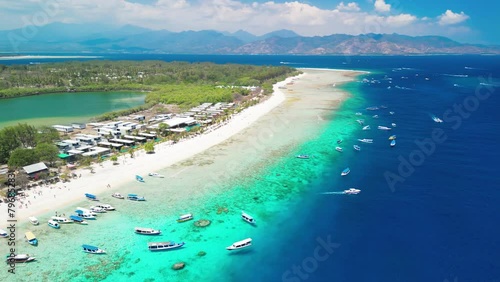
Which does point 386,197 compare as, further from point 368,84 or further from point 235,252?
point 368,84

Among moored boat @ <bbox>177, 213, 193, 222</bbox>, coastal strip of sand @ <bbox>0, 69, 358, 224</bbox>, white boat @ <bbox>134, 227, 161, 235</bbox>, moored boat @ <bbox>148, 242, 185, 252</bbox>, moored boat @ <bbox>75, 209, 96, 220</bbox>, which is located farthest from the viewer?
coastal strip of sand @ <bbox>0, 69, 358, 224</bbox>

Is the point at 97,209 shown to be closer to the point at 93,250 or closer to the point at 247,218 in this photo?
the point at 93,250

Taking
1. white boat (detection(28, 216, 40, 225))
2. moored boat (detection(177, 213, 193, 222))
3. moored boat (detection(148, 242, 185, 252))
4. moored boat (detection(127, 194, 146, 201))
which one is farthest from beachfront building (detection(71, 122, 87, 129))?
moored boat (detection(148, 242, 185, 252))

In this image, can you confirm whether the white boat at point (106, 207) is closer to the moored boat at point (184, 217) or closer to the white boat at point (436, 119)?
the moored boat at point (184, 217)

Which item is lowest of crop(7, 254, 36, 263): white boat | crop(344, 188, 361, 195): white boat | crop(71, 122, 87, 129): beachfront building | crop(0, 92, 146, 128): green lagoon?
crop(7, 254, 36, 263): white boat

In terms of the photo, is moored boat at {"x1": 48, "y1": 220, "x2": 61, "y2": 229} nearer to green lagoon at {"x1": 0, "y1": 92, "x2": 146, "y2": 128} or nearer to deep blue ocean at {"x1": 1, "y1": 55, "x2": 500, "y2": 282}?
deep blue ocean at {"x1": 1, "y1": 55, "x2": 500, "y2": 282}

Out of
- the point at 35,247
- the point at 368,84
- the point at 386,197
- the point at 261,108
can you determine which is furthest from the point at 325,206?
the point at 368,84

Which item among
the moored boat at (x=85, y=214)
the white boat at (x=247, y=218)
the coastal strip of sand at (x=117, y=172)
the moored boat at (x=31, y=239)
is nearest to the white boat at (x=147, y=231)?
the moored boat at (x=85, y=214)
